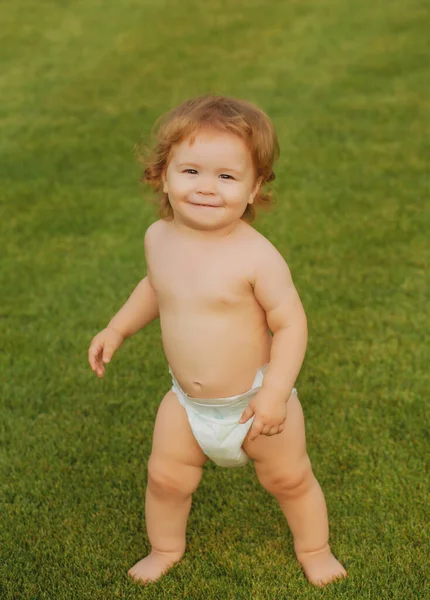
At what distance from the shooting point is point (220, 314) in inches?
104

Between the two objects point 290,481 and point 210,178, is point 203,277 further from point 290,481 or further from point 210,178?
point 290,481

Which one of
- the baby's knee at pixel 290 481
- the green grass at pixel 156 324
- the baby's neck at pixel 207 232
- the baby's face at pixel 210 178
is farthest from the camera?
the green grass at pixel 156 324

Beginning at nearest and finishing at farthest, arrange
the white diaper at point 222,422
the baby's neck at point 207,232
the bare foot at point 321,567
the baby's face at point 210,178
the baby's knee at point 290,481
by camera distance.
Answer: the baby's face at point 210,178 → the baby's neck at point 207,232 → the white diaper at point 222,422 → the baby's knee at point 290,481 → the bare foot at point 321,567

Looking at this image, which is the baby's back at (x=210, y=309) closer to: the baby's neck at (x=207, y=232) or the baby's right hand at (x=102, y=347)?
the baby's neck at (x=207, y=232)

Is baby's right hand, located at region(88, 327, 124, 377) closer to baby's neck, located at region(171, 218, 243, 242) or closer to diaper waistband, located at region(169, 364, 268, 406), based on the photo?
diaper waistband, located at region(169, 364, 268, 406)

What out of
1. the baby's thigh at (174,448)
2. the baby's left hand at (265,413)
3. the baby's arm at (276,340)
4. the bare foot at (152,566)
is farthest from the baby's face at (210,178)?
the bare foot at (152,566)

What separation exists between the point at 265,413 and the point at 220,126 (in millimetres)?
823

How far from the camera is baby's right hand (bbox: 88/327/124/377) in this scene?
115 inches

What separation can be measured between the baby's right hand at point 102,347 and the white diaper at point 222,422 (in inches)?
12.6

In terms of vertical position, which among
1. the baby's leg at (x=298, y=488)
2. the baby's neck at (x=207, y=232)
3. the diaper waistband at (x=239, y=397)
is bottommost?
the baby's leg at (x=298, y=488)

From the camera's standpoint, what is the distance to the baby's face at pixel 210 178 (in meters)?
2.53

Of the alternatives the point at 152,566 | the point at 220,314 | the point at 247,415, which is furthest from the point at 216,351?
the point at 152,566

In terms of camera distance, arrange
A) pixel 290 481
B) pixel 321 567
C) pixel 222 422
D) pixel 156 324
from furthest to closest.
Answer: pixel 156 324 → pixel 321 567 → pixel 290 481 → pixel 222 422

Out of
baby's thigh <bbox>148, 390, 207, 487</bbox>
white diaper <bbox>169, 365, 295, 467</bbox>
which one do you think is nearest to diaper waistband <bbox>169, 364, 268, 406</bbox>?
white diaper <bbox>169, 365, 295, 467</bbox>
